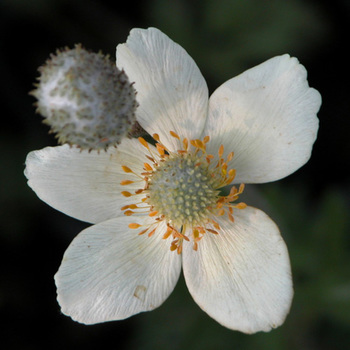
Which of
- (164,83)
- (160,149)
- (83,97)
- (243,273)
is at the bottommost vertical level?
(243,273)

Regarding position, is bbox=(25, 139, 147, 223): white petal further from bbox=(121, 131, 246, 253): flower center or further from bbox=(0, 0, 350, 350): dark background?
bbox=(0, 0, 350, 350): dark background

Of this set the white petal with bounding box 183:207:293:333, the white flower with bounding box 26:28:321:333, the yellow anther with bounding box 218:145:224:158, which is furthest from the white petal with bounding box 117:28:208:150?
the white petal with bounding box 183:207:293:333

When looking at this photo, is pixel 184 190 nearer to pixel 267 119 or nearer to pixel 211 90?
pixel 267 119

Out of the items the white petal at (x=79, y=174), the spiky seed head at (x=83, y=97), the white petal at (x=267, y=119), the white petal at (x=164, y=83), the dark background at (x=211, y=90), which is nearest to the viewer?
the spiky seed head at (x=83, y=97)

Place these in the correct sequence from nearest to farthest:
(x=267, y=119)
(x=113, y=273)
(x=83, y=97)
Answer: (x=83, y=97)
(x=267, y=119)
(x=113, y=273)

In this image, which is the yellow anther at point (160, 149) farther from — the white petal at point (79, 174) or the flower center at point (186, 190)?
the white petal at point (79, 174)

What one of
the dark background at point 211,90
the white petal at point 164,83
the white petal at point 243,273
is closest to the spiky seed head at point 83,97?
the white petal at point 164,83

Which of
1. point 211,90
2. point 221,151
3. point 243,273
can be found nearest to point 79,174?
Result: point 221,151
